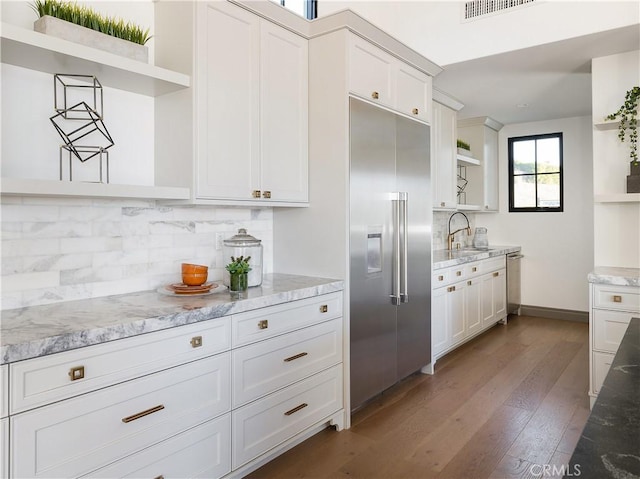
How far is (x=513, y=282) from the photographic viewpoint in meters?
5.73

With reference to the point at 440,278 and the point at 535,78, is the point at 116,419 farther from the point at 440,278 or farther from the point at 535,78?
the point at 535,78

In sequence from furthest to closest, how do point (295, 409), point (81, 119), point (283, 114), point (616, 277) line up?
point (616, 277), point (283, 114), point (295, 409), point (81, 119)

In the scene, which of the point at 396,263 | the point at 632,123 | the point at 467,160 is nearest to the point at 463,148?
the point at 467,160

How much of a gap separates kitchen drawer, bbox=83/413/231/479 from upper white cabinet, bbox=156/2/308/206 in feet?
3.59

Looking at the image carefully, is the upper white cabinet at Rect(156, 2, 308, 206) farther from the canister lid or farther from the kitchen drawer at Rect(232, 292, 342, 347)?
the kitchen drawer at Rect(232, 292, 342, 347)

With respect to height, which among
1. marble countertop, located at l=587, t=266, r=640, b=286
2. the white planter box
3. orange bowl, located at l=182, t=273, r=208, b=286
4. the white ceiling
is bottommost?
marble countertop, located at l=587, t=266, r=640, b=286

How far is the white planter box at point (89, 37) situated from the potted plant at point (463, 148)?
3.90 meters

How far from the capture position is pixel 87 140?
2.16m

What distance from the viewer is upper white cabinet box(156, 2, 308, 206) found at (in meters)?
2.26

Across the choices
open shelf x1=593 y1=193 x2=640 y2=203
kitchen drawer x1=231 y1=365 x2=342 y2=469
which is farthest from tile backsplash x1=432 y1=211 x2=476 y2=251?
kitchen drawer x1=231 y1=365 x2=342 y2=469

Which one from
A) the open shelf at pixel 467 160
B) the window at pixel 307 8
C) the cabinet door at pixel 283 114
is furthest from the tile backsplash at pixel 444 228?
the cabinet door at pixel 283 114

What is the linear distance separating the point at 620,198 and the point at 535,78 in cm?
140

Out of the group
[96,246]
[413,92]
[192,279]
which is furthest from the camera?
[413,92]

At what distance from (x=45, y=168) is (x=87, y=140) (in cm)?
24
